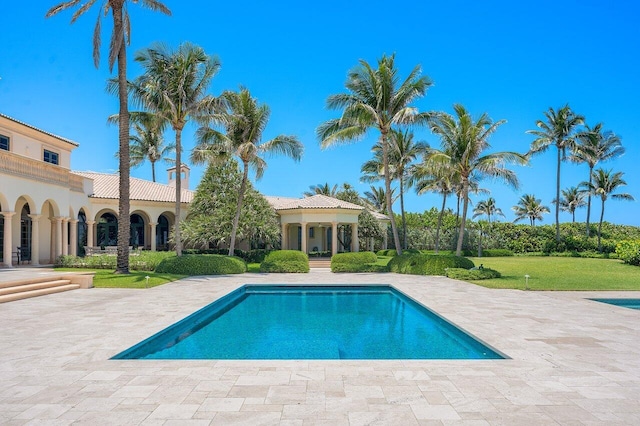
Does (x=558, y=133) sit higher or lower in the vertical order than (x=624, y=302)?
higher

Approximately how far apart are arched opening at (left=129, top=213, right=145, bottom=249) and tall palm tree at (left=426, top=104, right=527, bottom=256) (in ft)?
76.0

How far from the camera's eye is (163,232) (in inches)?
1335

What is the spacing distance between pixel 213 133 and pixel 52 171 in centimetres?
990

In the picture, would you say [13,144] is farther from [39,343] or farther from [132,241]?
[39,343]

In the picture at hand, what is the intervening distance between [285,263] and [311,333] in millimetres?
14272

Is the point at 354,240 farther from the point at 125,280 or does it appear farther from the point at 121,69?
the point at 121,69

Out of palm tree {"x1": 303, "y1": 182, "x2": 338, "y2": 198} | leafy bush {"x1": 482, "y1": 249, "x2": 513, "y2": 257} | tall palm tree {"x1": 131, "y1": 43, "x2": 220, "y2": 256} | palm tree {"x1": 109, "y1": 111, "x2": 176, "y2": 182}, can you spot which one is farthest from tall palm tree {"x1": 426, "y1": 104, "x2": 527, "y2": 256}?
palm tree {"x1": 109, "y1": 111, "x2": 176, "y2": 182}

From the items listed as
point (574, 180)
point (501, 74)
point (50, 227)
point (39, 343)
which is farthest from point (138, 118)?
point (574, 180)

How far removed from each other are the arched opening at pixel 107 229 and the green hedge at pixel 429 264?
2252 centimetres

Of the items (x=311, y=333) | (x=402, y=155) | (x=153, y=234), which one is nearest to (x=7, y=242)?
(x=153, y=234)

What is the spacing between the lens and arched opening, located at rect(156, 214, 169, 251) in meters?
33.6

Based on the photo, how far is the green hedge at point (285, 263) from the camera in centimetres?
2380

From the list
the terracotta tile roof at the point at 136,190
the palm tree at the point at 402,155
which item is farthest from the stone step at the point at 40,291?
the palm tree at the point at 402,155

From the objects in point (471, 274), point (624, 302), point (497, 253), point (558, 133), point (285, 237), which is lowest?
point (497, 253)
